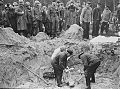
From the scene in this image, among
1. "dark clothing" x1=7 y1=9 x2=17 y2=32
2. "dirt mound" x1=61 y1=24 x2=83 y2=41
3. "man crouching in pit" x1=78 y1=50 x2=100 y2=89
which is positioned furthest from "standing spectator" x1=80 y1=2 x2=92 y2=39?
"man crouching in pit" x1=78 y1=50 x2=100 y2=89

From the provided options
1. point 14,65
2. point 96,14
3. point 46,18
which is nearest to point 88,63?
point 14,65

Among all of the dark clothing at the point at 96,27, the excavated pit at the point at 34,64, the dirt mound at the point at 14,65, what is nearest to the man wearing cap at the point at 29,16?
the excavated pit at the point at 34,64

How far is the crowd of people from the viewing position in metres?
12.1

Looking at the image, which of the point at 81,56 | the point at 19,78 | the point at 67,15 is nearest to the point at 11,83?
the point at 19,78

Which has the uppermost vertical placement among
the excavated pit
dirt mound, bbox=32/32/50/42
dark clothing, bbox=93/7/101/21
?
dark clothing, bbox=93/7/101/21

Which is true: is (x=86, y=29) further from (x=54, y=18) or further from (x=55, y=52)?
(x=55, y=52)

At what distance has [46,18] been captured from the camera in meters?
13.1

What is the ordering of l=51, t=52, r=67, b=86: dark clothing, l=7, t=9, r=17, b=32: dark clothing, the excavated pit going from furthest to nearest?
l=7, t=9, r=17, b=32: dark clothing < the excavated pit < l=51, t=52, r=67, b=86: dark clothing

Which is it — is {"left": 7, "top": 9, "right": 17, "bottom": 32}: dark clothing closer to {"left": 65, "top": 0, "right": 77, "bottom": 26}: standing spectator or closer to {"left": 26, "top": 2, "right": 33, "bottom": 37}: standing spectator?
{"left": 26, "top": 2, "right": 33, "bottom": 37}: standing spectator

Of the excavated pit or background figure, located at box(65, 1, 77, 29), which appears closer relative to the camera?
the excavated pit

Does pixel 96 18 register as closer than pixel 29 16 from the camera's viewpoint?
No

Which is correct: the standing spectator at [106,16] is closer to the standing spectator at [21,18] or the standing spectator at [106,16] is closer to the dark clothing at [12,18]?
the standing spectator at [21,18]

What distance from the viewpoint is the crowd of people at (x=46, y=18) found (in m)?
12.1

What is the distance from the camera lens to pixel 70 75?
29.4 feet
